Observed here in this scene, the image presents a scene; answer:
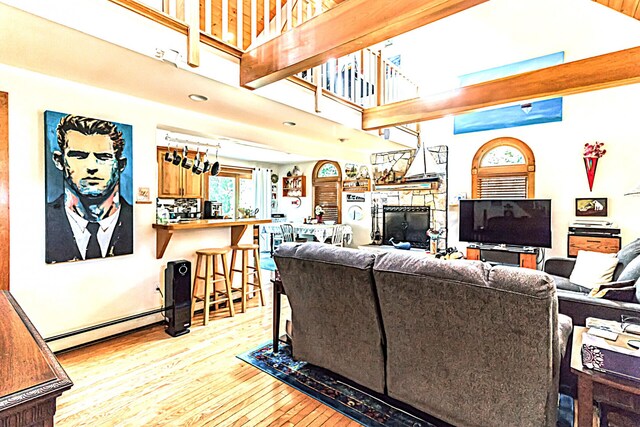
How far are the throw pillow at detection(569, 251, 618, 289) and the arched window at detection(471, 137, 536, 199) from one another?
2179mm

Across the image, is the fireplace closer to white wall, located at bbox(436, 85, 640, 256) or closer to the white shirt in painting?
white wall, located at bbox(436, 85, 640, 256)

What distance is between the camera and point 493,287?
153 centimetres

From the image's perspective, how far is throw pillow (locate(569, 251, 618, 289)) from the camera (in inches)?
124

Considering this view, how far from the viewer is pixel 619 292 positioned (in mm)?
2324

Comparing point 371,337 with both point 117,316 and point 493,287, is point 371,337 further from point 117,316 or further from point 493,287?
point 117,316

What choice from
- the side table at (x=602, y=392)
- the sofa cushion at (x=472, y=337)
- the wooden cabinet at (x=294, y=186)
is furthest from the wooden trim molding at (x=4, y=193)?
the wooden cabinet at (x=294, y=186)

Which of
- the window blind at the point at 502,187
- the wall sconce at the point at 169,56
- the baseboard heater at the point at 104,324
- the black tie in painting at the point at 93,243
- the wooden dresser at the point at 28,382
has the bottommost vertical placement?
the baseboard heater at the point at 104,324

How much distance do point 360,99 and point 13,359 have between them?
187 inches

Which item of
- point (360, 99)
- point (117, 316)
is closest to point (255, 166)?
point (360, 99)

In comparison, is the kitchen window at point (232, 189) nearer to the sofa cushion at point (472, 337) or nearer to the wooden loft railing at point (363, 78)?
the wooden loft railing at point (363, 78)

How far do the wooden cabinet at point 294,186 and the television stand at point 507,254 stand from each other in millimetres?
4379

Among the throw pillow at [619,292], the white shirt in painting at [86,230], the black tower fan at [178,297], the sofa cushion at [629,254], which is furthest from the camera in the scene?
the black tower fan at [178,297]

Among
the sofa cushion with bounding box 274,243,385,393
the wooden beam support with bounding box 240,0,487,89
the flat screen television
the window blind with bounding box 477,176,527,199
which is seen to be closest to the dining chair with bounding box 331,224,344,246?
the flat screen television

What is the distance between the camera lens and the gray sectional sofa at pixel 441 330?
1.52m
